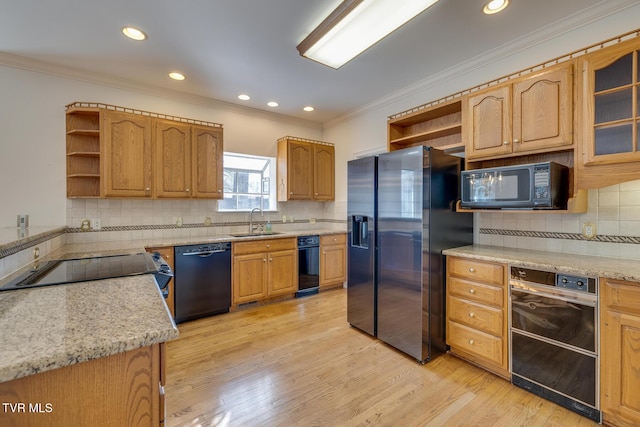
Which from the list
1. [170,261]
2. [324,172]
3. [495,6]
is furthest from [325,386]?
[324,172]

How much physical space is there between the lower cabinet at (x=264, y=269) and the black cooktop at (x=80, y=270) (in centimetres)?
133

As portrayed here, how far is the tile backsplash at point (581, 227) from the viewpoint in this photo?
1.96m

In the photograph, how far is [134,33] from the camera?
2355 mm

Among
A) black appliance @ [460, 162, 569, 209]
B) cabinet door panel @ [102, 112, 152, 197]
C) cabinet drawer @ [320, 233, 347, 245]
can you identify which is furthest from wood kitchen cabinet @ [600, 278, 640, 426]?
cabinet door panel @ [102, 112, 152, 197]

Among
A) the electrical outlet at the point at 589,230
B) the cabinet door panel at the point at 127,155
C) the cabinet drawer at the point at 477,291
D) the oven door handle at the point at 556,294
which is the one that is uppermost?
the cabinet door panel at the point at 127,155

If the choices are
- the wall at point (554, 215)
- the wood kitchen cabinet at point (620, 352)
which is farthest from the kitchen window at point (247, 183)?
the wood kitchen cabinet at point (620, 352)

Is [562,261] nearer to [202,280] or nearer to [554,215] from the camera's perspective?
[554,215]

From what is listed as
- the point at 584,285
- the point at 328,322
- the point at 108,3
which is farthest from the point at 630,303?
the point at 108,3

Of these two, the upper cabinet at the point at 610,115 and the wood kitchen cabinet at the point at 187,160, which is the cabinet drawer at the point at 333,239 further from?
the upper cabinet at the point at 610,115

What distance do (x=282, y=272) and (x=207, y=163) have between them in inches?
66.4

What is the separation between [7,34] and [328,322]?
3914mm

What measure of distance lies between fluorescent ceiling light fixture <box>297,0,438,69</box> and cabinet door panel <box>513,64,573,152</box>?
1.03m

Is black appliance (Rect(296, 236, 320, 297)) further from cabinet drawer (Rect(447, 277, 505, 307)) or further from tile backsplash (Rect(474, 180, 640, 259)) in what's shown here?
tile backsplash (Rect(474, 180, 640, 259))

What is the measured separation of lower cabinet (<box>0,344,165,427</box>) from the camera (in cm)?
69
